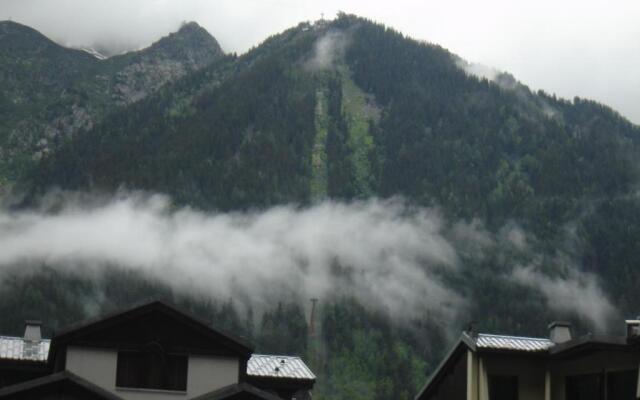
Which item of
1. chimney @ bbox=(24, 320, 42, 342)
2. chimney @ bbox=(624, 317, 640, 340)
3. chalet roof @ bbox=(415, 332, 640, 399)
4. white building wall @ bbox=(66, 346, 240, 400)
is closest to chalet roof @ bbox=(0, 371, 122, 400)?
white building wall @ bbox=(66, 346, 240, 400)

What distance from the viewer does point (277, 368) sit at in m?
55.1

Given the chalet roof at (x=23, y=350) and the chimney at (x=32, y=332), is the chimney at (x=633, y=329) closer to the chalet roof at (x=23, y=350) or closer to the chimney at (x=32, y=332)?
the chalet roof at (x=23, y=350)

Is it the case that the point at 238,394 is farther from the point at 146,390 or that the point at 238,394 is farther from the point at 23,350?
the point at 23,350

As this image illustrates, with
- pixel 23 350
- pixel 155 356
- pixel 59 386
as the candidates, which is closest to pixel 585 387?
pixel 155 356

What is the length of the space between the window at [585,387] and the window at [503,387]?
246 cm

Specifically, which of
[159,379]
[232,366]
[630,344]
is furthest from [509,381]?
[159,379]

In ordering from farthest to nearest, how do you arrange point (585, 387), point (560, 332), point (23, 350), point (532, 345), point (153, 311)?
point (560, 332), point (23, 350), point (532, 345), point (153, 311), point (585, 387)

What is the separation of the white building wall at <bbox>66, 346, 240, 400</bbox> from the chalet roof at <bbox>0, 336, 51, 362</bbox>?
192 inches

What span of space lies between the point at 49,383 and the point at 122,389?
3883mm

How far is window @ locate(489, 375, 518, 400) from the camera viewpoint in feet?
163

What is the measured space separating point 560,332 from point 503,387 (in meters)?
4.47

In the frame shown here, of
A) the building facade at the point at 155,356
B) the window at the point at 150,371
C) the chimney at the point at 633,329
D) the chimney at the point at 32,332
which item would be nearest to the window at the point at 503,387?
the chimney at the point at 633,329

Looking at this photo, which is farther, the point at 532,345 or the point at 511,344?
the point at 532,345

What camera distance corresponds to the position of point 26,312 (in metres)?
193
